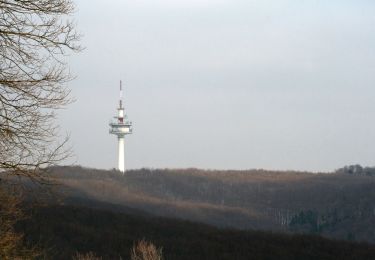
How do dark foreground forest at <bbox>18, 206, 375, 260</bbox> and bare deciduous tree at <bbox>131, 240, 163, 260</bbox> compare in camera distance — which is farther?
dark foreground forest at <bbox>18, 206, 375, 260</bbox>

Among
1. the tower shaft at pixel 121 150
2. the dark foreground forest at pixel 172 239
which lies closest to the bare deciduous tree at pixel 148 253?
the dark foreground forest at pixel 172 239

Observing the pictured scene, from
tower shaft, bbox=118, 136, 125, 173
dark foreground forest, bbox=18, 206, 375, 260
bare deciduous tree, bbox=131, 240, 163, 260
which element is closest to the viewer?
bare deciduous tree, bbox=131, 240, 163, 260

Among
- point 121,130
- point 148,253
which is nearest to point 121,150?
point 121,130

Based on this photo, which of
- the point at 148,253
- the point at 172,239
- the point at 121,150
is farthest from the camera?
the point at 121,150

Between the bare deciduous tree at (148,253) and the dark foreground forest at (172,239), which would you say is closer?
the bare deciduous tree at (148,253)

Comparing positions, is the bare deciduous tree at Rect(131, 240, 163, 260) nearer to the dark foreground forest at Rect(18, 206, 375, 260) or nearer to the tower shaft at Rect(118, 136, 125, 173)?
the dark foreground forest at Rect(18, 206, 375, 260)

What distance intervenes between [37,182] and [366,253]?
10805 centimetres

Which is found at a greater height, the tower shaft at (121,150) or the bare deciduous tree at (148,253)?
the tower shaft at (121,150)

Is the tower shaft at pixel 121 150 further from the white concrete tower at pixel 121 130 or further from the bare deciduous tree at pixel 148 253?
the bare deciduous tree at pixel 148 253

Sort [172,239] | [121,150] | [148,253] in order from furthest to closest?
[121,150] < [172,239] < [148,253]

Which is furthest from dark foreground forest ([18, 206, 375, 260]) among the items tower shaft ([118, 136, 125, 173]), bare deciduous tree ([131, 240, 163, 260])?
bare deciduous tree ([131, 240, 163, 260])

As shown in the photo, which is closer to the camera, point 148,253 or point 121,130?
point 148,253

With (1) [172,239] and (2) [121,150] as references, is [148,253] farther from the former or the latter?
(2) [121,150]

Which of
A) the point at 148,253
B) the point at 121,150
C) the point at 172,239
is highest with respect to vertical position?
the point at 121,150
